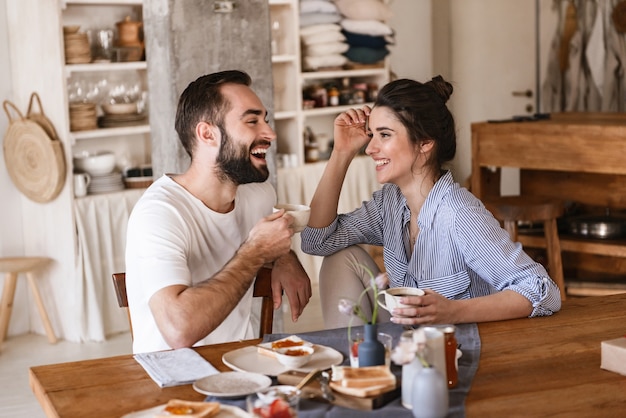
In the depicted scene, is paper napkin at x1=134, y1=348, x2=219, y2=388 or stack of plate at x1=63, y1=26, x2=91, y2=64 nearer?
paper napkin at x1=134, y1=348, x2=219, y2=388

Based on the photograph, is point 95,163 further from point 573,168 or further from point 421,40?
point 421,40

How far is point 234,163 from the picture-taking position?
2889 millimetres

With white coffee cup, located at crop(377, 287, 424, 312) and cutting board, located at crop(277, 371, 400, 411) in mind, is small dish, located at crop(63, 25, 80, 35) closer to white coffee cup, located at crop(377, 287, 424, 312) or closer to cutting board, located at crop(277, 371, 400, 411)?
white coffee cup, located at crop(377, 287, 424, 312)

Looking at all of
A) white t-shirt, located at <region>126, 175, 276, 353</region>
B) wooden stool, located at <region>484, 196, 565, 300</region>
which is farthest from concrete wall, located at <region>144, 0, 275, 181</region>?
wooden stool, located at <region>484, 196, 565, 300</region>

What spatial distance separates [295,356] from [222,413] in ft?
0.97

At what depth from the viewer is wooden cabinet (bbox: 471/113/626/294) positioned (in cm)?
484

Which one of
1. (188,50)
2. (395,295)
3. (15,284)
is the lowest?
(15,284)

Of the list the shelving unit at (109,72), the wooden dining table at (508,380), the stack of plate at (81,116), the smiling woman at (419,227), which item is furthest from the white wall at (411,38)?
the wooden dining table at (508,380)

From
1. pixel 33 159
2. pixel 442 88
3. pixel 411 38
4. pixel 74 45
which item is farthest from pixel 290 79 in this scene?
pixel 442 88

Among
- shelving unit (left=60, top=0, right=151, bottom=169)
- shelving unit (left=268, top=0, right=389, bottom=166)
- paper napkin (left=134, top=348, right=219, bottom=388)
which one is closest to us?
paper napkin (left=134, top=348, right=219, bottom=388)

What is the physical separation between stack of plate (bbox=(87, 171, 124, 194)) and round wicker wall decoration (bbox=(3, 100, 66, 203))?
0.20m

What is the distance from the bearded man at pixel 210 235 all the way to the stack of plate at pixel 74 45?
8.80ft

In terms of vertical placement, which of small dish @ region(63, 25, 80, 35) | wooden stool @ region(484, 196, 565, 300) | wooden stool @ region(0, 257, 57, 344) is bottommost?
wooden stool @ region(0, 257, 57, 344)

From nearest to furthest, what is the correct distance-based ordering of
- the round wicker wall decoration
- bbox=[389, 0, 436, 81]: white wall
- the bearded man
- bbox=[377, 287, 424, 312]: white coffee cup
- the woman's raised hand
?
1. bbox=[377, 287, 424, 312]: white coffee cup
2. the bearded man
3. the woman's raised hand
4. the round wicker wall decoration
5. bbox=[389, 0, 436, 81]: white wall
